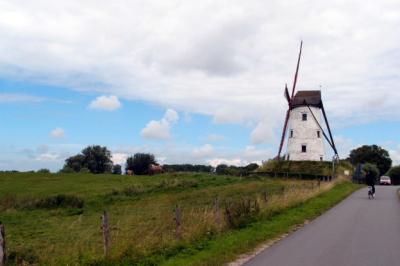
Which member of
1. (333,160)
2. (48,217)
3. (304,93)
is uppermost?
(304,93)

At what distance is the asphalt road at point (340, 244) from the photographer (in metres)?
12.1

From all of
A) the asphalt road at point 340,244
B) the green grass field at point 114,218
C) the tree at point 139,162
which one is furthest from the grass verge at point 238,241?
the tree at point 139,162

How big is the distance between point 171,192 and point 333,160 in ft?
97.7

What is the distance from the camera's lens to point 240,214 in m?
18.9

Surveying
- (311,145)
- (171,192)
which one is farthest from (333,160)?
(171,192)

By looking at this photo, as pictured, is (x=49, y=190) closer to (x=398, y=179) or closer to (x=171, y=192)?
(x=171, y=192)

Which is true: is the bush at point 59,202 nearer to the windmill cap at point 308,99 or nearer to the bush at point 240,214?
the bush at point 240,214

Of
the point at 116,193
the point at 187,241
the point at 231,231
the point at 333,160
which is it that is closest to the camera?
the point at 187,241

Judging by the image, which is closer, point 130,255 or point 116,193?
point 130,255

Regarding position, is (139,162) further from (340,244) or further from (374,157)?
(340,244)

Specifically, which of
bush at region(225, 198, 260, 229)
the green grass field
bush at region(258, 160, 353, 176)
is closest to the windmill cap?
bush at region(258, 160, 353, 176)

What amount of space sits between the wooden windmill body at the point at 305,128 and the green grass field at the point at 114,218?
48.4ft

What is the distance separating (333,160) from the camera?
223 ft

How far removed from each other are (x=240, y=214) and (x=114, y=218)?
9.86 m
